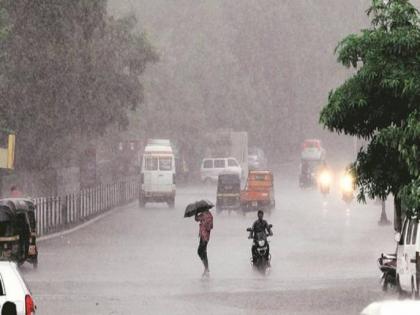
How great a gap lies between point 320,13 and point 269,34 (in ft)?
40.3

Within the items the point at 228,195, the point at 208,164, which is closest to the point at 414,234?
the point at 228,195

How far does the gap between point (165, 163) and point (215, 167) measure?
26257 mm

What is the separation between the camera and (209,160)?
9981 centimetres

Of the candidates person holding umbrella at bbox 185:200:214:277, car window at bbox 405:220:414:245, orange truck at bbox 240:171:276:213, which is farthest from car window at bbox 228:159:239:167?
car window at bbox 405:220:414:245

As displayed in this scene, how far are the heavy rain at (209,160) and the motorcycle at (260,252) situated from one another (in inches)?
3.6

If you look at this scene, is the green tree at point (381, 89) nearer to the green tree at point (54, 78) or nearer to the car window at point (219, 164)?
the green tree at point (54, 78)

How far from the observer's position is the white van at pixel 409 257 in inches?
853

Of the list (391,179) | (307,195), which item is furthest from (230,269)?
(307,195)

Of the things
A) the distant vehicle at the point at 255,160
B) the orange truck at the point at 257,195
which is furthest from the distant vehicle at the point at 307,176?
the orange truck at the point at 257,195

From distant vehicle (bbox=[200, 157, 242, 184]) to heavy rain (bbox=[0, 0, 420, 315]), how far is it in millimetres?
157

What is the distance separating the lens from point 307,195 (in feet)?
279

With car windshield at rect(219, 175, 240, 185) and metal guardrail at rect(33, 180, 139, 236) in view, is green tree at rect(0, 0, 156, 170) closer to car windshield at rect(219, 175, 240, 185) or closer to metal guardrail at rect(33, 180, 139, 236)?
metal guardrail at rect(33, 180, 139, 236)

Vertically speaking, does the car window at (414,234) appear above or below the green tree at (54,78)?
below

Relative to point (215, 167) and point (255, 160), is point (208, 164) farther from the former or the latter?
point (255, 160)
